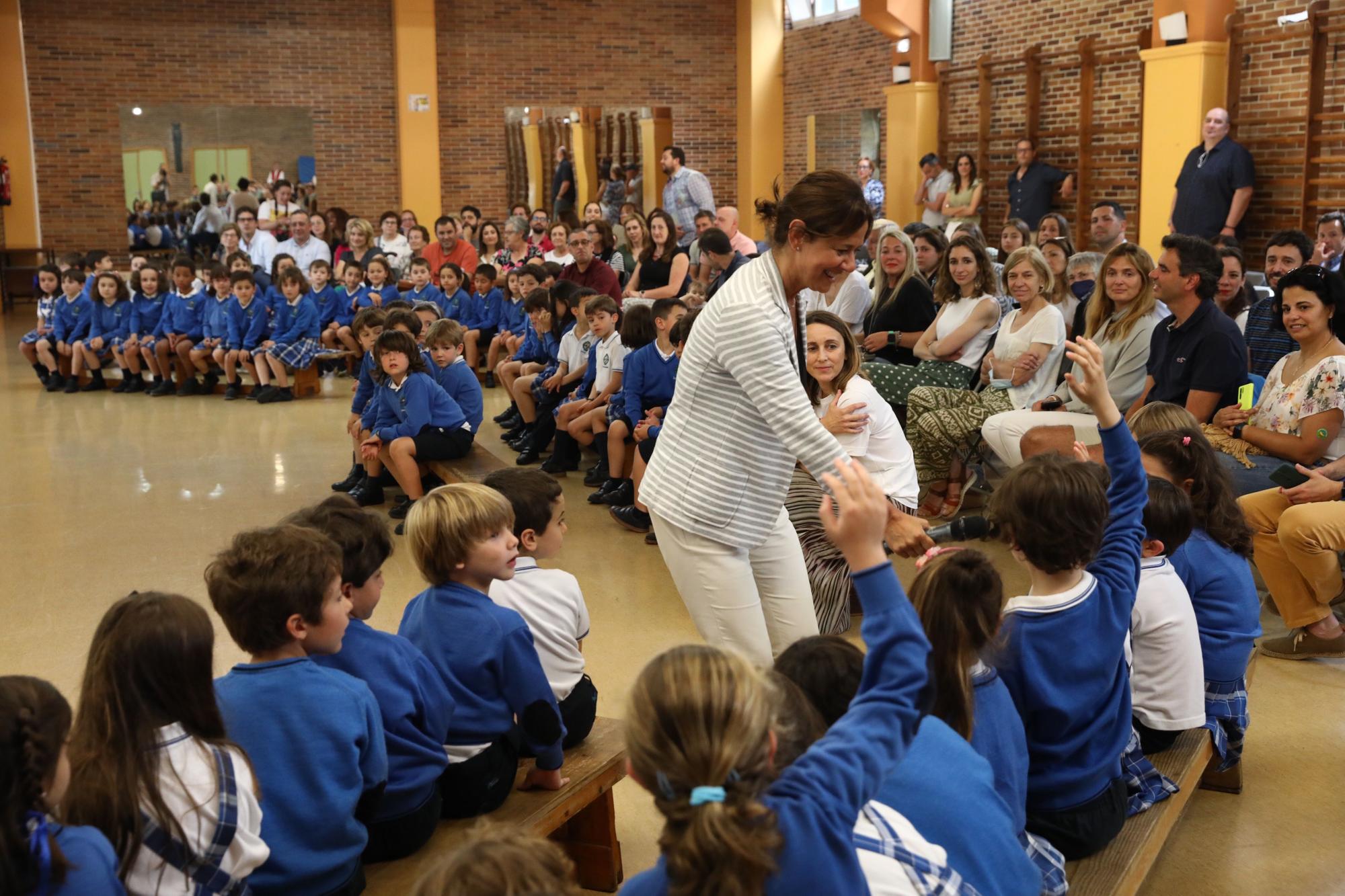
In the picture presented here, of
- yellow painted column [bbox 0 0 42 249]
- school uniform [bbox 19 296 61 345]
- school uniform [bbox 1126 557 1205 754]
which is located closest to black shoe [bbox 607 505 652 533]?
school uniform [bbox 1126 557 1205 754]

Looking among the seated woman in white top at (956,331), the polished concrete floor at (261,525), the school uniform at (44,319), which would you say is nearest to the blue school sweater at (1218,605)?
the polished concrete floor at (261,525)

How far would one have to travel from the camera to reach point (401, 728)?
2.35 meters

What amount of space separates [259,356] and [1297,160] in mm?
8463

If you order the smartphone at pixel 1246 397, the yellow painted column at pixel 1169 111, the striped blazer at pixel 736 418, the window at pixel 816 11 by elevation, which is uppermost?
the window at pixel 816 11

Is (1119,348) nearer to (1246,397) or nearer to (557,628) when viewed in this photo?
(1246,397)

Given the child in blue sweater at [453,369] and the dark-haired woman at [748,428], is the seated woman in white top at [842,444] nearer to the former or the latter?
the dark-haired woman at [748,428]

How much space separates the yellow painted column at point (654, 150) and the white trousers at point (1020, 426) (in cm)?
1183

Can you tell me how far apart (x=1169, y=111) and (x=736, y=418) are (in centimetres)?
970

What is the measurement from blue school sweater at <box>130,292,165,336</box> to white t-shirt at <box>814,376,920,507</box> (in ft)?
25.7

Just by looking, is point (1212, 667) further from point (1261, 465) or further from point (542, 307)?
point (542, 307)

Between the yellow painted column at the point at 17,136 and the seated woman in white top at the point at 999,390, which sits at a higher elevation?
the yellow painted column at the point at 17,136

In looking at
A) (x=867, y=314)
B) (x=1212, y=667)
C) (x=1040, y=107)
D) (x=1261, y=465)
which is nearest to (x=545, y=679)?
(x=1212, y=667)

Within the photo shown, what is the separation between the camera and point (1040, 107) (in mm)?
12945

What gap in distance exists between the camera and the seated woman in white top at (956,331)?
5918 millimetres
